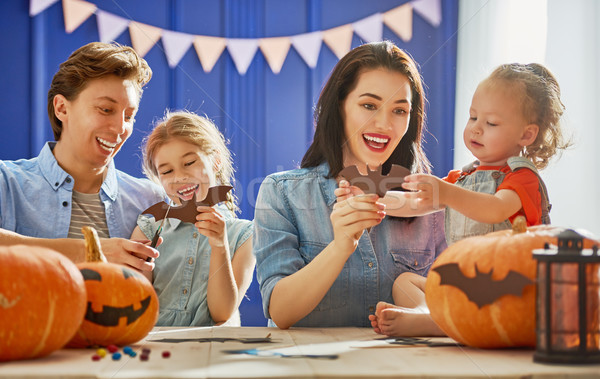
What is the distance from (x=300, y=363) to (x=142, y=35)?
269cm

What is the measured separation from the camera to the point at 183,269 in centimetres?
194

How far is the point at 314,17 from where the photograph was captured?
3258 mm

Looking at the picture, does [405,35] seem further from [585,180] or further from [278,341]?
[278,341]

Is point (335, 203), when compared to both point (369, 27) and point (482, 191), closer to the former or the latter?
point (482, 191)

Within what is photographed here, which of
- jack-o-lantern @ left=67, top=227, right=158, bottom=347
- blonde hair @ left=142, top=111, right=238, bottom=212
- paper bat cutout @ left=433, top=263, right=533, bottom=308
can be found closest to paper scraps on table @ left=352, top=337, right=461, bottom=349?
paper bat cutout @ left=433, top=263, right=533, bottom=308

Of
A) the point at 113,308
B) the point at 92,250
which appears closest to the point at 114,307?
the point at 113,308

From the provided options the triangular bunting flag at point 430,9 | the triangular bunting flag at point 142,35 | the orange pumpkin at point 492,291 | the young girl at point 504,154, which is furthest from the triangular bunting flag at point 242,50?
the orange pumpkin at point 492,291

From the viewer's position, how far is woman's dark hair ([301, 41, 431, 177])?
1612 mm

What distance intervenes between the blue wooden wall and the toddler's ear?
189cm

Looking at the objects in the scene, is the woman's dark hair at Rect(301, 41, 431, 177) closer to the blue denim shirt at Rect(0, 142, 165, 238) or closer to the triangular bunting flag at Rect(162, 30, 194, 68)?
the blue denim shirt at Rect(0, 142, 165, 238)

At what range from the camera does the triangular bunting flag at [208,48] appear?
320 centimetres

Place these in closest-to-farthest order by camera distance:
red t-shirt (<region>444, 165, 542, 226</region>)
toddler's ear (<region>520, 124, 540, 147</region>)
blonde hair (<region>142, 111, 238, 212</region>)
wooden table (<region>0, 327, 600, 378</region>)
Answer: wooden table (<region>0, 327, 600, 378</region>)
red t-shirt (<region>444, 165, 542, 226</region>)
toddler's ear (<region>520, 124, 540, 147</region>)
blonde hair (<region>142, 111, 238, 212</region>)

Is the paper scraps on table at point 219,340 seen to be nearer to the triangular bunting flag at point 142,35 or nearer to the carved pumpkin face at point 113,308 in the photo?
the carved pumpkin face at point 113,308

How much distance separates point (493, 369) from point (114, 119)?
1460mm
